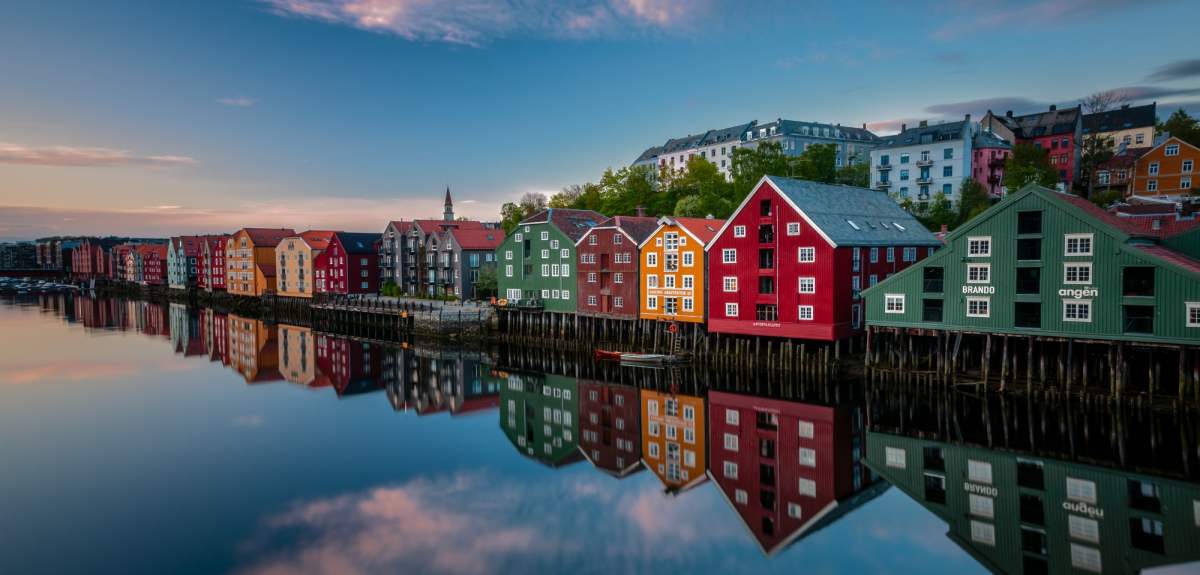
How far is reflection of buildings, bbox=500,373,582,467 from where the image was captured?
27.0m

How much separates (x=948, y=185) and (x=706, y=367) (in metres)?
35.2

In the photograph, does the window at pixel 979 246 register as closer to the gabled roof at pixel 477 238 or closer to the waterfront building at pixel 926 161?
the waterfront building at pixel 926 161

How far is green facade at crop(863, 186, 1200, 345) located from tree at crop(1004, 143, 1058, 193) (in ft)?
76.7

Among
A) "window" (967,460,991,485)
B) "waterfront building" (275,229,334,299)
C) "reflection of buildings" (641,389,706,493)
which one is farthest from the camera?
"waterfront building" (275,229,334,299)

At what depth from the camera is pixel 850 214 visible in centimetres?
3881

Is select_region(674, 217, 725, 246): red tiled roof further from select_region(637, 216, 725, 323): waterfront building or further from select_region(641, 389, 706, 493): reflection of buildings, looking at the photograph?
select_region(641, 389, 706, 493): reflection of buildings

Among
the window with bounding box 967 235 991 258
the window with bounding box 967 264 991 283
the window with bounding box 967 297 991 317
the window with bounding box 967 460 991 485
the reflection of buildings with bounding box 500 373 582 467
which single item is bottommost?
the reflection of buildings with bounding box 500 373 582 467

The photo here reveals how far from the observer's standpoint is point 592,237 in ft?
159

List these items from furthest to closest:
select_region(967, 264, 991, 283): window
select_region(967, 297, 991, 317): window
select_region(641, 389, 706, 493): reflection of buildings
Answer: select_region(967, 297, 991, 317): window → select_region(967, 264, 991, 283): window → select_region(641, 389, 706, 493): reflection of buildings

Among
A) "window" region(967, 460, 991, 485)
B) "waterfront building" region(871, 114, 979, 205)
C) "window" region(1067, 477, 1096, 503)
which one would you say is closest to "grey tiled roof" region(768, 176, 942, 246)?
"window" region(967, 460, 991, 485)

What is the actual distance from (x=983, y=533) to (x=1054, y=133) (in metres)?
63.3

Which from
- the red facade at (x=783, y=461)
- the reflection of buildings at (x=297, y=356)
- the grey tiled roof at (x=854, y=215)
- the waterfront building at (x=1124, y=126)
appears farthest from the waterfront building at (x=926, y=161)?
the reflection of buildings at (x=297, y=356)

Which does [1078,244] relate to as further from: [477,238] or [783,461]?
[477,238]

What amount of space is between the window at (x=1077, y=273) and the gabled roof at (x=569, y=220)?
3068 centimetres
